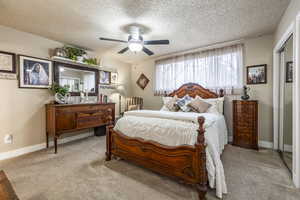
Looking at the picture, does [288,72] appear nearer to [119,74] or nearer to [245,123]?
[245,123]

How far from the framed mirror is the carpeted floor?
1765 millimetres

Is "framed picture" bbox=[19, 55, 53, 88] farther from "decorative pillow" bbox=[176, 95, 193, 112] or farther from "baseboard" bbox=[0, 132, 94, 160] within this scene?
"decorative pillow" bbox=[176, 95, 193, 112]

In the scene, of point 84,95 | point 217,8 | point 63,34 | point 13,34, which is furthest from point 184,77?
point 13,34

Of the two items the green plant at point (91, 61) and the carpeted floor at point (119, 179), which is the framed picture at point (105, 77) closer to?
the green plant at point (91, 61)

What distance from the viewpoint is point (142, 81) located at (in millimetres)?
5316

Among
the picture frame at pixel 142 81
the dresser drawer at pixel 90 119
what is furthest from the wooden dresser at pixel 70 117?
the picture frame at pixel 142 81

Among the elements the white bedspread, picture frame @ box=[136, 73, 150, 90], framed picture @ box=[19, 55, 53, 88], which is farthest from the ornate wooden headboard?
framed picture @ box=[19, 55, 53, 88]

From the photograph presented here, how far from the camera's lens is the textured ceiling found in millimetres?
2053

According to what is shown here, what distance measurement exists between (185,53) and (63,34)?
329cm

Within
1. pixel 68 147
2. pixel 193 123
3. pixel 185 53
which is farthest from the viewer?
pixel 185 53

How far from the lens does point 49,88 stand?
326 cm

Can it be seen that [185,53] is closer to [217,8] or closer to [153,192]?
[217,8]

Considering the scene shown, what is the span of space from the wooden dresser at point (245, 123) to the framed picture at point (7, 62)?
4803 mm

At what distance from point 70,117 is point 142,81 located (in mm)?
2896
